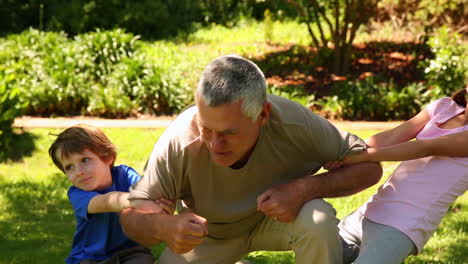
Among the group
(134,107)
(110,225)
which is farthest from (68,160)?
(134,107)

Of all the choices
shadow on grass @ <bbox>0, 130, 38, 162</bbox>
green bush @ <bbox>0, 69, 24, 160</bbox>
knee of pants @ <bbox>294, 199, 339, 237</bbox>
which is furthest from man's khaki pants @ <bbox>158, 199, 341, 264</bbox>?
green bush @ <bbox>0, 69, 24, 160</bbox>

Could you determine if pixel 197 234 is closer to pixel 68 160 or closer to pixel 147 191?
pixel 147 191

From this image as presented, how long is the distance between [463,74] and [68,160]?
6258 millimetres

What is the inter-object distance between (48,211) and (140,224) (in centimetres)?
245

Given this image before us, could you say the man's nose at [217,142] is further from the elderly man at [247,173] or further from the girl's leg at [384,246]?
the girl's leg at [384,246]

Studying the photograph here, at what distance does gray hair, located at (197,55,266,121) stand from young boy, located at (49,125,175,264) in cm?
Result: 89

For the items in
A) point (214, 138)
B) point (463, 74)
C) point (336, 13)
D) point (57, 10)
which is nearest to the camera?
point (214, 138)

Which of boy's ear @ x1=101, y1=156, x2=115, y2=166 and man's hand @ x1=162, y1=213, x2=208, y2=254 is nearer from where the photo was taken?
man's hand @ x1=162, y1=213, x2=208, y2=254

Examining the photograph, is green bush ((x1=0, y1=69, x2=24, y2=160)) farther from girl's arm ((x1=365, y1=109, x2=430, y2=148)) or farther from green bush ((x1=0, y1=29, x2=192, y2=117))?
girl's arm ((x1=365, y1=109, x2=430, y2=148))

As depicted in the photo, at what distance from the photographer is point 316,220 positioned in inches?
119

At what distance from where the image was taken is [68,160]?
3.45 meters

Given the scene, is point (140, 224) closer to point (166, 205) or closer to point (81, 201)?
point (166, 205)

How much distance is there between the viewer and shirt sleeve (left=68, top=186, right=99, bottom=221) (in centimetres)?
332

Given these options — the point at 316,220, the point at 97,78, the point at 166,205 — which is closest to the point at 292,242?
the point at 316,220
